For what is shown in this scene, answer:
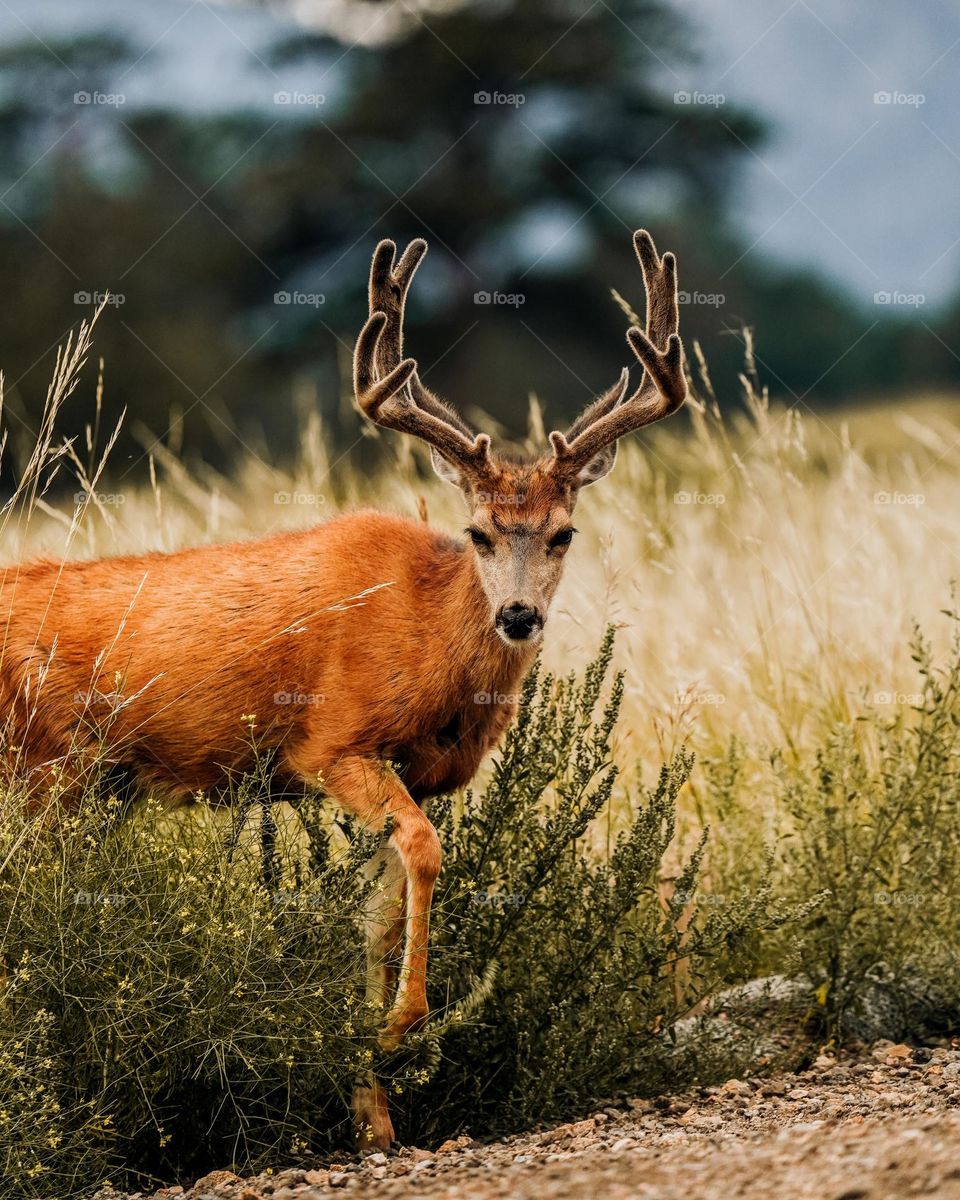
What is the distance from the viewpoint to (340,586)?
20.9 ft

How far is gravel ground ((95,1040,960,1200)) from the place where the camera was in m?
4.13

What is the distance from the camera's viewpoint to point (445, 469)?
21.9 feet

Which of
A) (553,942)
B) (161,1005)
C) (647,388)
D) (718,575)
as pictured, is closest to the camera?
(161,1005)

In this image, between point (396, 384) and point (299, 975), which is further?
point (396, 384)

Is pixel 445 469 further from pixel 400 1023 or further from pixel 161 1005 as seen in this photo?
pixel 161 1005

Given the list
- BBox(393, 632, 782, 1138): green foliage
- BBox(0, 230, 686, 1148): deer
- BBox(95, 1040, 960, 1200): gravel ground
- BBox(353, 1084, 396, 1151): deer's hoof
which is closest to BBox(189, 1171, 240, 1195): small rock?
BBox(95, 1040, 960, 1200): gravel ground

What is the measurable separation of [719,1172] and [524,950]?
1.63 metres

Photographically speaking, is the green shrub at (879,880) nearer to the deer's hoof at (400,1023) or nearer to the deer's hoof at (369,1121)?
the deer's hoof at (400,1023)

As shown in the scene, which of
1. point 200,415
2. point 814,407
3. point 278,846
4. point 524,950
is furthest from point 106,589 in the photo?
point 814,407

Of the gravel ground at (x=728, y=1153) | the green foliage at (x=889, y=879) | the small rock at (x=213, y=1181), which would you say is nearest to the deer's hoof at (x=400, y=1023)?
the gravel ground at (x=728, y=1153)

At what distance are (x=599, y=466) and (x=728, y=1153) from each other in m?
2.92

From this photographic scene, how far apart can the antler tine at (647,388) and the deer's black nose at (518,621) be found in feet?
2.21

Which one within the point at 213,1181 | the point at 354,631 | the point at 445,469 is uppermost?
the point at 445,469

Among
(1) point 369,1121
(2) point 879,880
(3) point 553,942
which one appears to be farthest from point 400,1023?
(2) point 879,880
